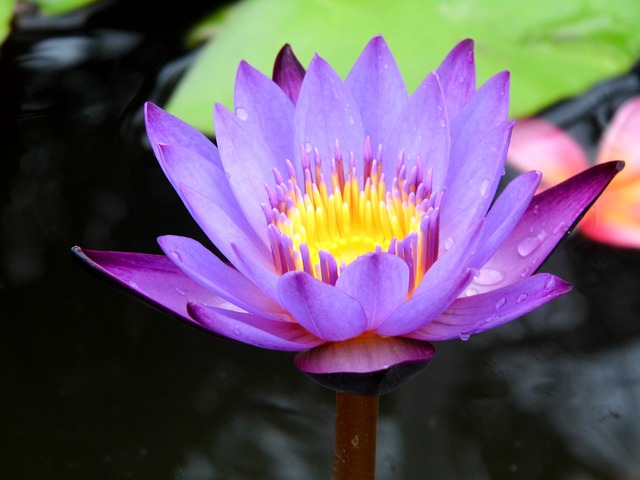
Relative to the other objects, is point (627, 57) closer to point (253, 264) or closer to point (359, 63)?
point (359, 63)

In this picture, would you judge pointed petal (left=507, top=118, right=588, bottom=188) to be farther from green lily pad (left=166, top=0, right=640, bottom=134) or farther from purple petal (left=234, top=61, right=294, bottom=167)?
purple petal (left=234, top=61, right=294, bottom=167)

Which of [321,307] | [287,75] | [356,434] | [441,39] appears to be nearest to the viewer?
[321,307]

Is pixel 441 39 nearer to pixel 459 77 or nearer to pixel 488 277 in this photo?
pixel 459 77

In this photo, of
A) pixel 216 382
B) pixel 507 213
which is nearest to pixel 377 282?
pixel 507 213

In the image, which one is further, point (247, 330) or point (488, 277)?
point (488, 277)

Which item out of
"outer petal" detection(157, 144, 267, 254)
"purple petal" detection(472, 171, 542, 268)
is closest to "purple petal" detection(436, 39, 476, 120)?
"purple petal" detection(472, 171, 542, 268)

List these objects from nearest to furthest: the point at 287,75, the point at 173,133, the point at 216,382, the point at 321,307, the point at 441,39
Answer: the point at 321,307, the point at 173,133, the point at 287,75, the point at 216,382, the point at 441,39
